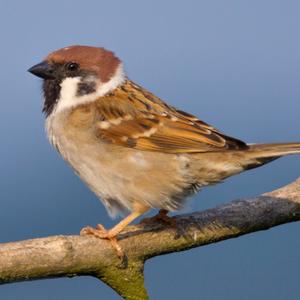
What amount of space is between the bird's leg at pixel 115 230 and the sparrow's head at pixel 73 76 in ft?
1.83

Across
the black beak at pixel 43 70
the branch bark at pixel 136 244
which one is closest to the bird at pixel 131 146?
the black beak at pixel 43 70

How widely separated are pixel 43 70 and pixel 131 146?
55 cm

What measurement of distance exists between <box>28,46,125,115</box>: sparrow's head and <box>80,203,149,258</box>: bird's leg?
22.0 inches

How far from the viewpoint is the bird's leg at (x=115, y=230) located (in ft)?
11.2

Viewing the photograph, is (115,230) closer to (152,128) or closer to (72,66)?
(152,128)

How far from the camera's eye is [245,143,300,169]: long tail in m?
3.56

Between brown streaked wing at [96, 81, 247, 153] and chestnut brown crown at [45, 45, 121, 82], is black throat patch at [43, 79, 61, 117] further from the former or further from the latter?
brown streaked wing at [96, 81, 247, 153]

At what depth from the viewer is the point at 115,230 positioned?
359 cm

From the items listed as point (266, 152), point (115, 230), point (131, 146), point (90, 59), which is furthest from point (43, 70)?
point (266, 152)

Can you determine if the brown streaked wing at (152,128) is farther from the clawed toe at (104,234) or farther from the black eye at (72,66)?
the clawed toe at (104,234)

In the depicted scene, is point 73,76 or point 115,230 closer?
point 115,230

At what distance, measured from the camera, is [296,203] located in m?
3.74

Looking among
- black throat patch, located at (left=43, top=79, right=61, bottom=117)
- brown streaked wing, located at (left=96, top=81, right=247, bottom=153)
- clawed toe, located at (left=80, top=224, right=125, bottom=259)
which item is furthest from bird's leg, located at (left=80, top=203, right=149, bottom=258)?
black throat patch, located at (left=43, top=79, right=61, bottom=117)

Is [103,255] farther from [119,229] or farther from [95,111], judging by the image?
[95,111]
